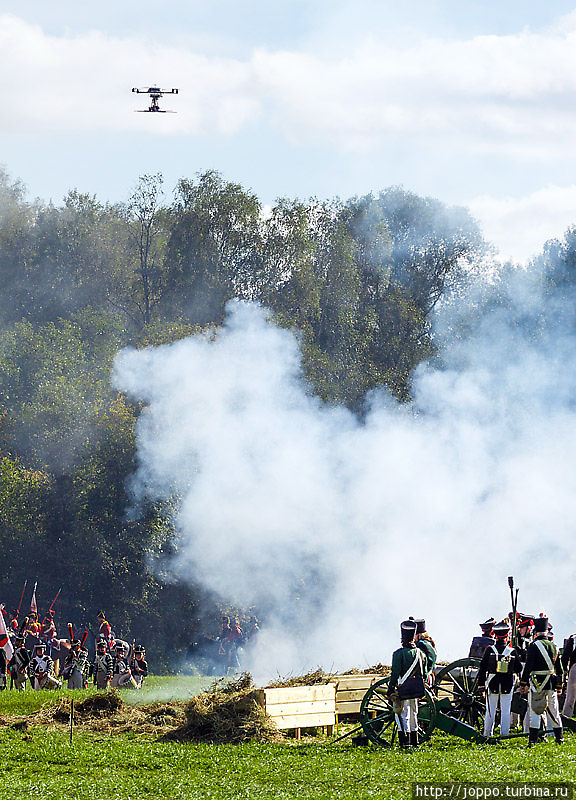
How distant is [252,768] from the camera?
13.0m

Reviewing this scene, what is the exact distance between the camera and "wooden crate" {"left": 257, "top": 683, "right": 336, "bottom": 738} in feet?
50.2

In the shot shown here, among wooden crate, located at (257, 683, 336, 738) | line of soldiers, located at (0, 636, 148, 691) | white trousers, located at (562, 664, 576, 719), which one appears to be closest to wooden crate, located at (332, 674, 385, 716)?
wooden crate, located at (257, 683, 336, 738)

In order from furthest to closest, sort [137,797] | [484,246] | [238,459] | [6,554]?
[484,246] → [6,554] → [238,459] → [137,797]

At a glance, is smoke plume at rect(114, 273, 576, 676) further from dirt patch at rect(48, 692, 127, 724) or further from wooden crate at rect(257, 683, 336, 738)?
wooden crate at rect(257, 683, 336, 738)

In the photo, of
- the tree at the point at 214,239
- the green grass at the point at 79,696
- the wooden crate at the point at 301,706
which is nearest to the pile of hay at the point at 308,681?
the wooden crate at the point at 301,706

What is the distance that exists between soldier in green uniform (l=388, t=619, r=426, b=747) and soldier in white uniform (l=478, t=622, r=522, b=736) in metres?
1.05

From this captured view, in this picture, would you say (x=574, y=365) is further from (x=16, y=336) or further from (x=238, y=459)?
(x=16, y=336)

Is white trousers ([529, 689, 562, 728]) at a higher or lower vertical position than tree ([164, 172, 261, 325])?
lower

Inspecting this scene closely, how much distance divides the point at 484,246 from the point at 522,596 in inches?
783

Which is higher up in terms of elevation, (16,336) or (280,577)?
(16,336)

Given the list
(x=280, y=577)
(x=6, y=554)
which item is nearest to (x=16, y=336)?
(x=6, y=554)

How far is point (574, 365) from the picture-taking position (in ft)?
116

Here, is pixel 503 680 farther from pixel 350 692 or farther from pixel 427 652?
pixel 350 692

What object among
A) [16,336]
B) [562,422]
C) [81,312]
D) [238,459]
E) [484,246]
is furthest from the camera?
[484,246]
